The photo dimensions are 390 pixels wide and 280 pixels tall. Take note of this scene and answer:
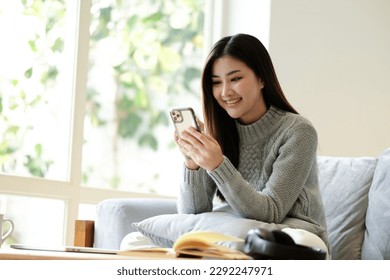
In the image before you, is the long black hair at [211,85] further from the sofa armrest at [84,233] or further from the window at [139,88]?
the window at [139,88]

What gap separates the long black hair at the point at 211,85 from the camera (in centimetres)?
229

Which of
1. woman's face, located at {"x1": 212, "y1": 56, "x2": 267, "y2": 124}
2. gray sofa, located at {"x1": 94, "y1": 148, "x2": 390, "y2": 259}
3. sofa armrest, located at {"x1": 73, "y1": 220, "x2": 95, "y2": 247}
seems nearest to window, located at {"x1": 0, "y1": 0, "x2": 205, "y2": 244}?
sofa armrest, located at {"x1": 73, "y1": 220, "x2": 95, "y2": 247}

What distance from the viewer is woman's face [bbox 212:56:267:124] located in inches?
89.5

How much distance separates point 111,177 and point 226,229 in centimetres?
195

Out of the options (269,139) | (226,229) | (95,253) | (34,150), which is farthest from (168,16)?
(95,253)

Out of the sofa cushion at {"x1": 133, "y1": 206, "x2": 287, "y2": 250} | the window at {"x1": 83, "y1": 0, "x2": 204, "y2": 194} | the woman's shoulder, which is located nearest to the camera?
the sofa cushion at {"x1": 133, "y1": 206, "x2": 287, "y2": 250}

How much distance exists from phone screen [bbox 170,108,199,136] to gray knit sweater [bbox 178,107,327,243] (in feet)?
0.45

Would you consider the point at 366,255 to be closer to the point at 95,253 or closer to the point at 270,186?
the point at 270,186

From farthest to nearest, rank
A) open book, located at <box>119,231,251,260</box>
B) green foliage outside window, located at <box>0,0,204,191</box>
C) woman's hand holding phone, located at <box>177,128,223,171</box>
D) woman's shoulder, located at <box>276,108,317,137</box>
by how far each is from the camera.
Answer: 1. green foliage outside window, located at <box>0,0,204,191</box>
2. woman's shoulder, located at <box>276,108,317,137</box>
3. woman's hand holding phone, located at <box>177,128,223,171</box>
4. open book, located at <box>119,231,251,260</box>

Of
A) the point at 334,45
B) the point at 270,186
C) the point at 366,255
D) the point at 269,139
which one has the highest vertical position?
the point at 334,45

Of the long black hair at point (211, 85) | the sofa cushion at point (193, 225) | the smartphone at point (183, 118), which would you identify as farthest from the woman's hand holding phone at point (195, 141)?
the long black hair at point (211, 85)

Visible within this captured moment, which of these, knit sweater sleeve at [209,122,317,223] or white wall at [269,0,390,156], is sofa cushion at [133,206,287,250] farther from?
white wall at [269,0,390,156]

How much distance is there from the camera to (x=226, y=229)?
6.23ft

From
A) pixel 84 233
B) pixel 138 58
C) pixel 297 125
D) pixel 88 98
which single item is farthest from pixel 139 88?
pixel 297 125
